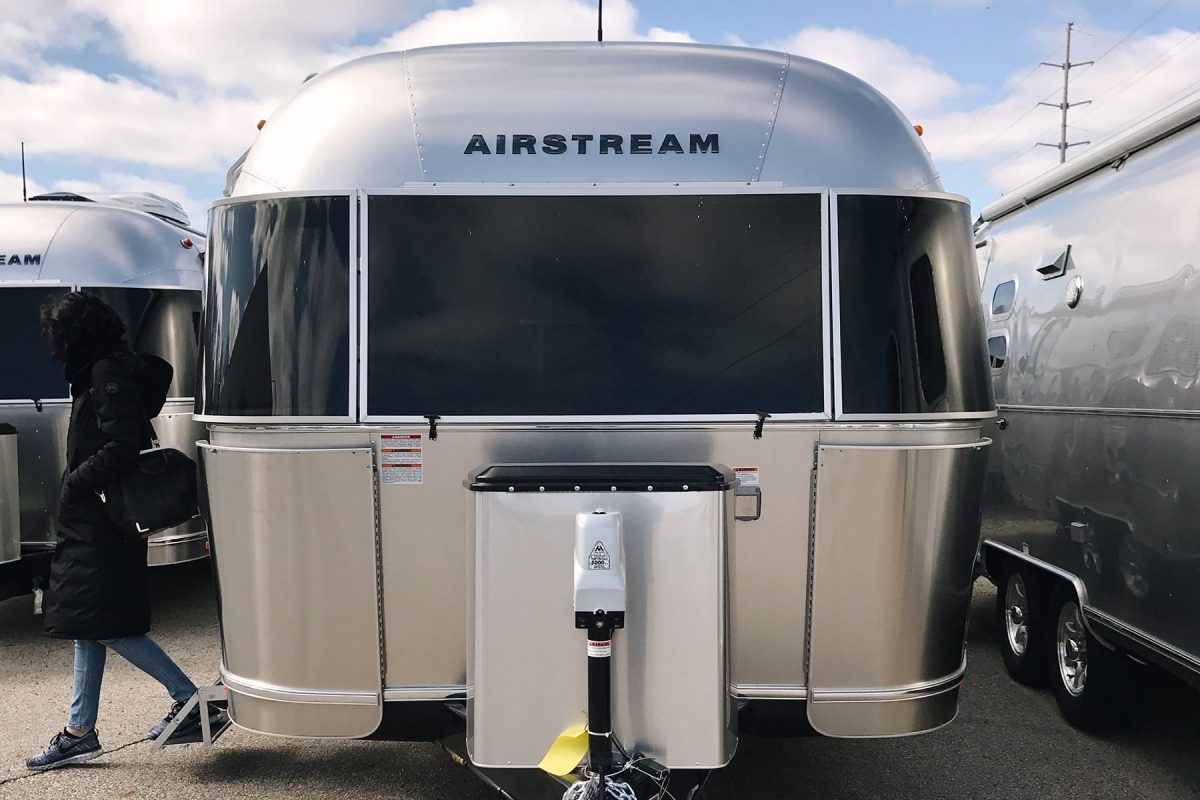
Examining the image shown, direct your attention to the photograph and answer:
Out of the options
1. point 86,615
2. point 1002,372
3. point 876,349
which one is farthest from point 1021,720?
point 86,615

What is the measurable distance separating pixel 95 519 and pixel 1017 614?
4917 millimetres

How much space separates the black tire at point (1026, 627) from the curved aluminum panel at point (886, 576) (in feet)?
7.32

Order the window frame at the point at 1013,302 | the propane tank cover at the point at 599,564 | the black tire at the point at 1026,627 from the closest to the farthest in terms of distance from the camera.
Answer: the propane tank cover at the point at 599,564
the black tire at the point at 1026,627
the window frame at the point at 1013,302

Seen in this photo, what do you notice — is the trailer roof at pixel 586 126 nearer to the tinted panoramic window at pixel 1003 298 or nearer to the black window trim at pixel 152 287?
the tinted panoramic window at pixel 1003 298

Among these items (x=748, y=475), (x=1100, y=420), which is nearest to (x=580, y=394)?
(x=748, y=475)

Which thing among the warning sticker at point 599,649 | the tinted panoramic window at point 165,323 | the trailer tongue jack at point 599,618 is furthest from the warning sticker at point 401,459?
the tinted panoramic window at point 165,323

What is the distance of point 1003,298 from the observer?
5676mm

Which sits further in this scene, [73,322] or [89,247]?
[89,247]

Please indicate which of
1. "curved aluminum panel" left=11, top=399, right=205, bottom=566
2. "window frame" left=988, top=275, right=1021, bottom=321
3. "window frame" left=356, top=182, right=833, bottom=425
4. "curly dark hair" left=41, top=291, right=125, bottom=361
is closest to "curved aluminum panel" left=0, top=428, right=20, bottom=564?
"curved aluminum panel" left=11, top=399, right=205, bottom=566

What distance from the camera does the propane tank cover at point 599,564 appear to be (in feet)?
8.45

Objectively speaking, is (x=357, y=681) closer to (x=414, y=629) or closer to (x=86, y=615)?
(x=414, y=629)

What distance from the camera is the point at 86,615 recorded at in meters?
3.90

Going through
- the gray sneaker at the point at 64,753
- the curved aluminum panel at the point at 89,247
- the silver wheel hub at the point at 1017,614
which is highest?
the curved aluminum panel at the point at 89,247

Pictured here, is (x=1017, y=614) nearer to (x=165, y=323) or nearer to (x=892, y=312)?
(x=892, y=312)
